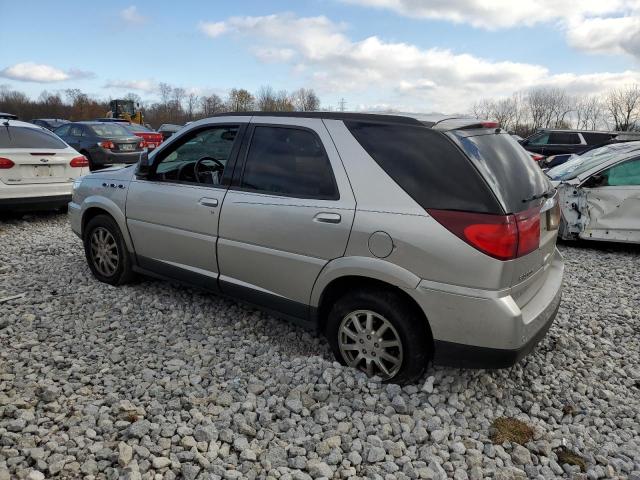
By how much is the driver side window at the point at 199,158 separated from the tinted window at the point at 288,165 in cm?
34

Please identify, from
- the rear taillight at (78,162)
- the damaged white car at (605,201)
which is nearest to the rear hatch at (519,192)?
the damaged white car at (605,201)

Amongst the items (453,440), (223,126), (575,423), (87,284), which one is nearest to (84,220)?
(87,284)

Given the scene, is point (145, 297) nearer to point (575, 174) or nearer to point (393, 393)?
point (393, 393)

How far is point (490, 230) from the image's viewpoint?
102 inches

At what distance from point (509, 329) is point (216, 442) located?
1716mm

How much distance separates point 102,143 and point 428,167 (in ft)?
38.8

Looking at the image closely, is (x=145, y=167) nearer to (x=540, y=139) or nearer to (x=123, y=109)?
(x=540, y=139)

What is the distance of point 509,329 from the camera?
2654 mm

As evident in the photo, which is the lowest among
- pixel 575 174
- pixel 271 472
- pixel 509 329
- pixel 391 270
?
pixel 271 472

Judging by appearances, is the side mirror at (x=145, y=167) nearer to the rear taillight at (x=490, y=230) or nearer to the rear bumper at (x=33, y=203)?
the rear taillight at (x=490, y=230)

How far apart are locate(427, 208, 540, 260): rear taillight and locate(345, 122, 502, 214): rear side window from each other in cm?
4

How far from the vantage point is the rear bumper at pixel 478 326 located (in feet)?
8.68

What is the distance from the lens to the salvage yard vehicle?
23.5 ft

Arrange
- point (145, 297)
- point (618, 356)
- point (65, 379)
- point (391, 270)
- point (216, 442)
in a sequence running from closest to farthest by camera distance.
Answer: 1. point (216, 442)
2. point (391, 270)
3. point (65, 379)
4. point (618, 356)
5. point (145, 297)
